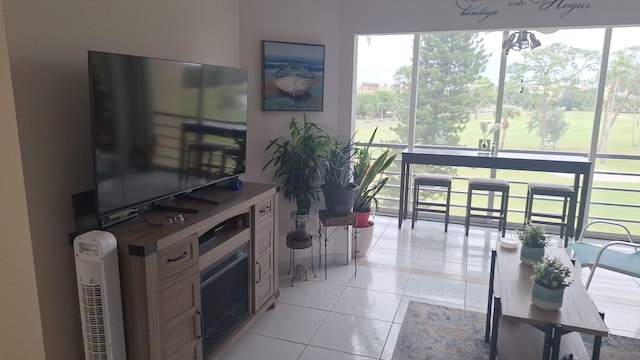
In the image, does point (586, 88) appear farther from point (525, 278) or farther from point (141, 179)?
point (141, 179)

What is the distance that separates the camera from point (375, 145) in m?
5.66

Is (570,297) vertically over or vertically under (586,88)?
under

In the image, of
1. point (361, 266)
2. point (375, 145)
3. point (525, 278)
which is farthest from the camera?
point (375, 145)

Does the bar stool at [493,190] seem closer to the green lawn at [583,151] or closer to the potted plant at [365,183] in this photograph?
the green lawn at [583,151]

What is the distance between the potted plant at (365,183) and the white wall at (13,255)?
2.65 meters

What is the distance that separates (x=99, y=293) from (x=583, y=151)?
5165mm

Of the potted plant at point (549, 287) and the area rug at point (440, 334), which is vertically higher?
the potted plant at point (549, 287)

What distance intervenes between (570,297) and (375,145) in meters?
3.68

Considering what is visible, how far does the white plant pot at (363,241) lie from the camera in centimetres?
408

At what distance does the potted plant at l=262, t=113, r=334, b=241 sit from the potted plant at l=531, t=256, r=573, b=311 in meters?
1.87

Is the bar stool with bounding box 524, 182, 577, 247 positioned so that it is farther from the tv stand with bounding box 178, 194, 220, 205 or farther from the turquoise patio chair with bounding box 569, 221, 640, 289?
the tv stand with bounding box 178, 194, 220, 205

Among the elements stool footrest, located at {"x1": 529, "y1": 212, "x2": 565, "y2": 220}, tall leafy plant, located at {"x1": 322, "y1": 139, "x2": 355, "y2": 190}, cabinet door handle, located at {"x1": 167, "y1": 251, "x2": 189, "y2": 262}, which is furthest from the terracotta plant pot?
cabinet door handle, located at {"x1": 167, "y1": 251, "x2": 189, "y2": 262}

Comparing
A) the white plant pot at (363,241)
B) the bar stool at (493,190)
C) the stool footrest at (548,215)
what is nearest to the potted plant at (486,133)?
the bar stool at (493,190)

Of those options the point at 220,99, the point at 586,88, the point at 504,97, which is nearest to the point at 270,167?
the point at 220,99
